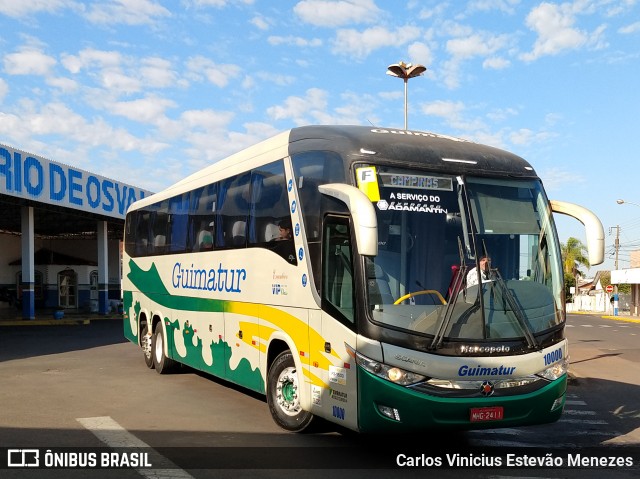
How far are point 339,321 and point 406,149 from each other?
1960 millimetres

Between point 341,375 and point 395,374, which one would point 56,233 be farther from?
point 395,374

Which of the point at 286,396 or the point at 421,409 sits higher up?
the point at 421,409

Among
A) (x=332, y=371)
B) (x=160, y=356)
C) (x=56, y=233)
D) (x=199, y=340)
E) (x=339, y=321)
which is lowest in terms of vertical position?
(x=160, y=356)

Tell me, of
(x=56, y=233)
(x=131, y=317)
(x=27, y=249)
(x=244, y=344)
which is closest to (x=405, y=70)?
(x=131, y=317)

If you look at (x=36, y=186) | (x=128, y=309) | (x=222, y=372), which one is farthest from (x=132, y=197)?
(x=222, y=372)

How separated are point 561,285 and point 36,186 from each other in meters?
25.2

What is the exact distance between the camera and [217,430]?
8.42 meters

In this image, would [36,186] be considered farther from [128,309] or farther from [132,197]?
[128,309]

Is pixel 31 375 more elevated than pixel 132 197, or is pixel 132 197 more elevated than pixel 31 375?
pixel 132 197

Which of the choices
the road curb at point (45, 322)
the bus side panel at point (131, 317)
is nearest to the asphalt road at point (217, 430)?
the bus side panel at point (131, 317)

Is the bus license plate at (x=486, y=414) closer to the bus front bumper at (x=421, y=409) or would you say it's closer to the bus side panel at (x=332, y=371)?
the bus front bumper at (x=421, y=409)

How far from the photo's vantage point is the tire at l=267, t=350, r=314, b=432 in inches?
318

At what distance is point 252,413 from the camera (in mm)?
9562

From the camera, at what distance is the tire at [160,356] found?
43.5ft
